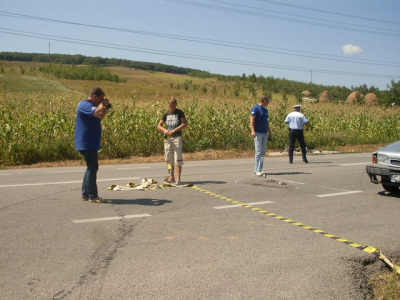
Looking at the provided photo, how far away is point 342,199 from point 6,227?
6.13m

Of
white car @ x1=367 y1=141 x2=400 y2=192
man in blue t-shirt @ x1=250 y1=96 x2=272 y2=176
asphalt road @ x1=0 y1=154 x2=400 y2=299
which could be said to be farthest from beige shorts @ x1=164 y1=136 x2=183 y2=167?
white car @ x1=367 y1=141 x2=400 y2=192

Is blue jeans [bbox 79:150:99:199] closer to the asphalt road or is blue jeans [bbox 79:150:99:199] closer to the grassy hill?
the asphalt road

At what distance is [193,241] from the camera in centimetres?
562

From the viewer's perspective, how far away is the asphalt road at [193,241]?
424 cm

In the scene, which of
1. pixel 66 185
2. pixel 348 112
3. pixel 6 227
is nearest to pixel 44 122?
pixel 66 185

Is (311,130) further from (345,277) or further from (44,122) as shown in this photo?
(345,277)

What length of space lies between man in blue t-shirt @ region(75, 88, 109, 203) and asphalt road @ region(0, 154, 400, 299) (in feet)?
1.38

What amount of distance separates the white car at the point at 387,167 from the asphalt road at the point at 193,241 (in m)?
0.39

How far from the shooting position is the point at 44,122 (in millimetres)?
16531

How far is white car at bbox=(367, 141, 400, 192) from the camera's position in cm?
838

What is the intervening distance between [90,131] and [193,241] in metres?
3.20

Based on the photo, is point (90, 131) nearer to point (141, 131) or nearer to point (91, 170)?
point (91, 170)

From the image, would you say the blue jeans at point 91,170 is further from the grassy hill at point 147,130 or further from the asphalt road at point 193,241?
the grassy hill at point 147,130

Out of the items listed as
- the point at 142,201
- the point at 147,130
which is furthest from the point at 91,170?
the point at 147,130
